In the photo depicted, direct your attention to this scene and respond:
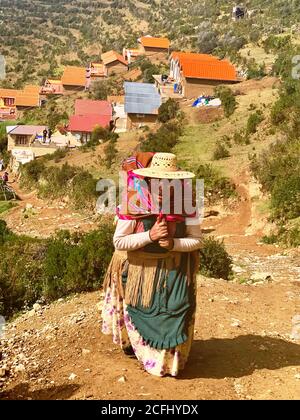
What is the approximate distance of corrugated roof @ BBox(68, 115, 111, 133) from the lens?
35.9 meters

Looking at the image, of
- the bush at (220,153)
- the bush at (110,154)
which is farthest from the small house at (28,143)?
the bush at (220,153)

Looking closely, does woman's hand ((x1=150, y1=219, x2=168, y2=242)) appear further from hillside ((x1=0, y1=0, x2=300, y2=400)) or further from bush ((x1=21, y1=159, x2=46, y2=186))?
bush ((x1=21, y1=159, x2=46, y2=186))

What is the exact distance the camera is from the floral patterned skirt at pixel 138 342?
4.12 metres

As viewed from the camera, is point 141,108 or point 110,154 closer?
point 110,154

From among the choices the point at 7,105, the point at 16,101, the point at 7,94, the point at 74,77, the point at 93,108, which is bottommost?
the point at 93,108

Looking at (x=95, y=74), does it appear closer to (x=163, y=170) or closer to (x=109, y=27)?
(x=109, y=27)

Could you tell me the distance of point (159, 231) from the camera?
12.8ft

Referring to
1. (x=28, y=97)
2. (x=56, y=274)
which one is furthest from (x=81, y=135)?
(x=56, y=274)

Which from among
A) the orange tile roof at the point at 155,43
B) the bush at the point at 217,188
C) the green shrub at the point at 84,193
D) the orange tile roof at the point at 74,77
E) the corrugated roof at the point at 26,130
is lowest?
the green shrub at the point at 84,193

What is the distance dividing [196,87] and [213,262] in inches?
1257

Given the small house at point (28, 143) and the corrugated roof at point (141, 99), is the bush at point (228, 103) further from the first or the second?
the small house at point (28, 143)

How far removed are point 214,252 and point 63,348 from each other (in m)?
4.22

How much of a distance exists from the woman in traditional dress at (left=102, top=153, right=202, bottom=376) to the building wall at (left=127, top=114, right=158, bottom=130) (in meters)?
29.8
